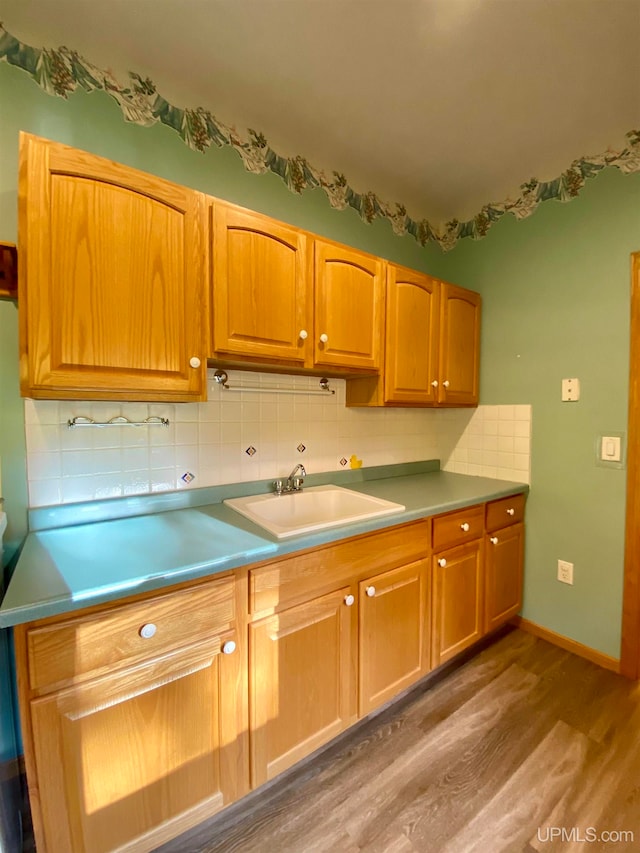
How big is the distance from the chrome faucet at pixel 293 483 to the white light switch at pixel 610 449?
4.86ft

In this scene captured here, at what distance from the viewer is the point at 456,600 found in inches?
68.6

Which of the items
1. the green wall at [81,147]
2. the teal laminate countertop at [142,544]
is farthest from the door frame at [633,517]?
the green wall at [81,147]

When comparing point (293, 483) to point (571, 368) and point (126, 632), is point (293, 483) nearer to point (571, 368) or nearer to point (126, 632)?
point (126, 632)

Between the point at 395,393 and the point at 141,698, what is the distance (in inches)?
59.2

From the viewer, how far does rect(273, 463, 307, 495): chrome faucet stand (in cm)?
171

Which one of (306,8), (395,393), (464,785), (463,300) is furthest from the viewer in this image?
(463,300)

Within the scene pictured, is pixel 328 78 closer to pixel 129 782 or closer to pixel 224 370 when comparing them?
pixel 224 370

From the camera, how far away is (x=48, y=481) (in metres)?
1.24

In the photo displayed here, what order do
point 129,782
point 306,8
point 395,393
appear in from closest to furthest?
point 129,782 → point 306,8 → point 395,393

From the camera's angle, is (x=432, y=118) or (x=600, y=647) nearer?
(x=432, y=118)

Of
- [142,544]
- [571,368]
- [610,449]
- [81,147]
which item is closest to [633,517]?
[610,449]

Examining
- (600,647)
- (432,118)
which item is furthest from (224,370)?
(600,647)

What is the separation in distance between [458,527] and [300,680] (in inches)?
37.5

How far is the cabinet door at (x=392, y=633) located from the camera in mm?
1398
